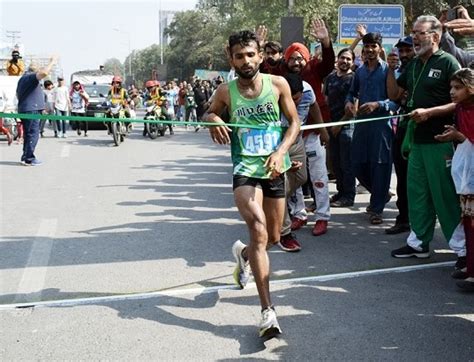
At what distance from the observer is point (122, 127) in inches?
680

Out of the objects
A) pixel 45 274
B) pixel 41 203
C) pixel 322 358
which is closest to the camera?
pixel 322 358

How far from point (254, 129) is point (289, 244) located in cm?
205

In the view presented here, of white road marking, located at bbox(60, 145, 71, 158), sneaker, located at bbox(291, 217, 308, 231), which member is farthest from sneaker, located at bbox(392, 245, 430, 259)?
white road marking, located at bbox(60, 145, 71, 158)

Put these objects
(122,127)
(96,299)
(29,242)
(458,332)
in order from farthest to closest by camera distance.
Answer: (122,127)
(29,242)
(96,299)
(458,332)

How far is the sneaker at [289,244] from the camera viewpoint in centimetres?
614

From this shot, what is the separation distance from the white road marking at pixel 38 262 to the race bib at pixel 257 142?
2.01 meters

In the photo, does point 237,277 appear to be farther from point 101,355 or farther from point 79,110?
point 79,110

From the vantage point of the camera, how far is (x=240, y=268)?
194 inches

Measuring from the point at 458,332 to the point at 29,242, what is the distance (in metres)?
4.45

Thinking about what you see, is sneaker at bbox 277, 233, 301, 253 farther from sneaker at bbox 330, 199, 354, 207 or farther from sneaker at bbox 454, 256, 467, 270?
sneaker at bbox 330, 199, 354, 207

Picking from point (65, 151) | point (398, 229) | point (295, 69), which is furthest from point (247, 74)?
point (65, 151)

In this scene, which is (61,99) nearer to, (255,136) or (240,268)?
(240,268)

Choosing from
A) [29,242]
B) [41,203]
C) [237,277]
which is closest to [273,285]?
[237,277]

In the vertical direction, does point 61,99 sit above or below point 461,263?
above
